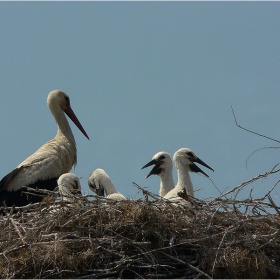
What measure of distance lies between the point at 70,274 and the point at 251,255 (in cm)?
125

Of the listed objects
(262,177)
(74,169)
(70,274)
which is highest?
(74,169)

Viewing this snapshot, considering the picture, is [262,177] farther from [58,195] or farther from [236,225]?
[58,195]

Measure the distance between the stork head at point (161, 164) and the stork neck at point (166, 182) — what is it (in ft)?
0.12


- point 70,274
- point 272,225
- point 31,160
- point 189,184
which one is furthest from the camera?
point 31,160

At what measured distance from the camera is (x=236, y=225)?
593 centimetres

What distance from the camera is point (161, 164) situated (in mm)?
8344

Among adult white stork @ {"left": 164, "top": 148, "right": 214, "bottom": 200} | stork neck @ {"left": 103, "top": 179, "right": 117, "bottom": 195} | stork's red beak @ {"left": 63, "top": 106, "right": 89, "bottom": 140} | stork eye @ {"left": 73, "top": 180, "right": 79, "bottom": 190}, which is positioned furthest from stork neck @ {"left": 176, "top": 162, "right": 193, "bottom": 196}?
stork's red beak @ {"left": 63, "top": 106, "right": 89, "bottom": 140}

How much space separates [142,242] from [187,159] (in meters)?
2.39

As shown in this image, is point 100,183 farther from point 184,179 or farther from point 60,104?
point 60,104

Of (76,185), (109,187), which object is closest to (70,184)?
(76,185)

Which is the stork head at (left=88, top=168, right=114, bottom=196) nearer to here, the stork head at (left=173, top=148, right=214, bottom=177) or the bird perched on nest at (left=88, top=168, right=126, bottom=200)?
the bird perched on nest at (left=88, top=168, right=126, bottom=200)

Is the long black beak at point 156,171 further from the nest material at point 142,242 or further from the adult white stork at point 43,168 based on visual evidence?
the nest material at point 142,242

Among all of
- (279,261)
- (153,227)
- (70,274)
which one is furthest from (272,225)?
(70,274)

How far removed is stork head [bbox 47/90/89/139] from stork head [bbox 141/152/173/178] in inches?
59.2
